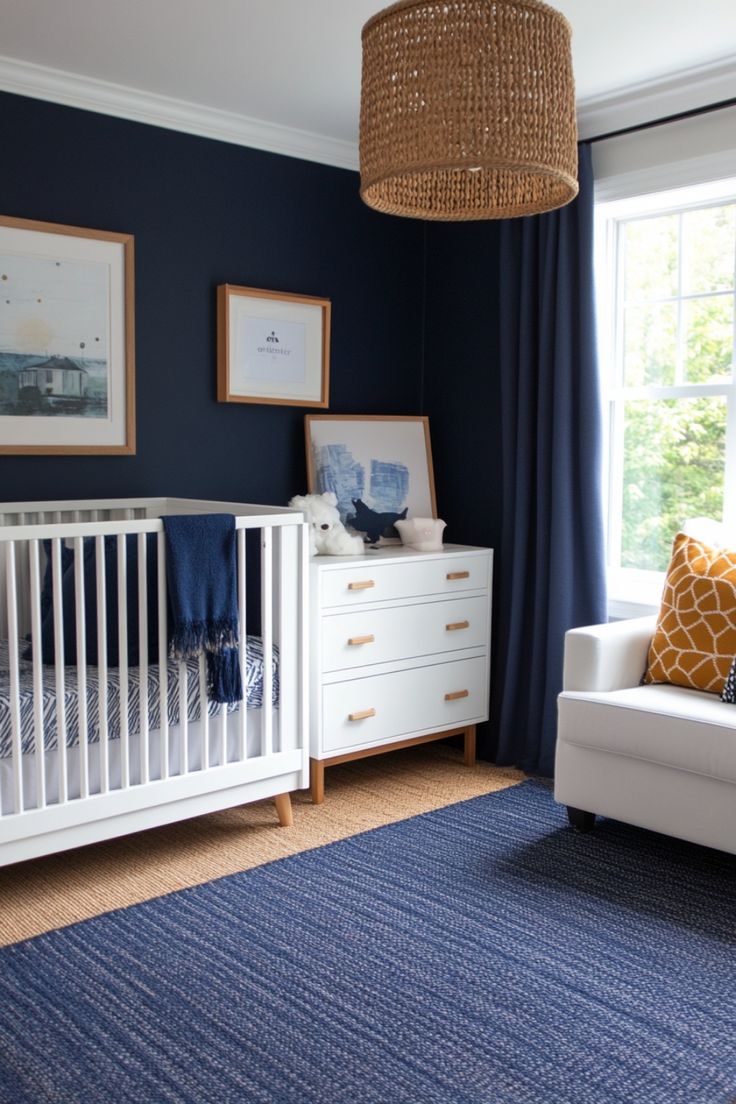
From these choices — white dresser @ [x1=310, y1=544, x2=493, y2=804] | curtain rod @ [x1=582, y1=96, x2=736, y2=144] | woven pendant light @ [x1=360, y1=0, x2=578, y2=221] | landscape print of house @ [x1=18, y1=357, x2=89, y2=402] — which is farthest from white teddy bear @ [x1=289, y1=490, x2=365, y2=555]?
woven pendant light @ [x1=360, y1=0, x2=578, y2=221]

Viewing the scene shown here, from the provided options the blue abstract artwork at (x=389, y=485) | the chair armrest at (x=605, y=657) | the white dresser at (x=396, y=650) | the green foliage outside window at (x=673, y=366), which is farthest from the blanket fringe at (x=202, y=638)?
the green foliage outside window at (x=673, y=366)

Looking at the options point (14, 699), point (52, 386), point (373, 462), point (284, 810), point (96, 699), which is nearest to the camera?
point (14, 699)

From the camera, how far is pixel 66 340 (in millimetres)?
3209

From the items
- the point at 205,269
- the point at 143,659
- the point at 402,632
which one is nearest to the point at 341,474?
the point at 402,632

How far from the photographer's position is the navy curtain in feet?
11.3

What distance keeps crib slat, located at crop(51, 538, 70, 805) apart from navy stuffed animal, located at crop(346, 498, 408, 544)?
1457 millimetres

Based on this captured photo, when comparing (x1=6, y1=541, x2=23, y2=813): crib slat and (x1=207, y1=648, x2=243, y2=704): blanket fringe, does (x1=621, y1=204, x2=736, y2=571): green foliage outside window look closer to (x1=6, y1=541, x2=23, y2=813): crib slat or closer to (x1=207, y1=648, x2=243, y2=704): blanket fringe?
(x1=207, y1=648, x2=243, y2=704): blanket fringe

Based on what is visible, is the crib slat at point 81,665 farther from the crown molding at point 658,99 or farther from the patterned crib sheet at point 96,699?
the crown molding at point 658,99

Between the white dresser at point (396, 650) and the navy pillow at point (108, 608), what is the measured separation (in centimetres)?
49

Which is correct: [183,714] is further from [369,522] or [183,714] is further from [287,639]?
[369,522]

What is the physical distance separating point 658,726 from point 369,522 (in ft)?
4.67

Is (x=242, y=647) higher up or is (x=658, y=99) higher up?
(x=658, y=99)

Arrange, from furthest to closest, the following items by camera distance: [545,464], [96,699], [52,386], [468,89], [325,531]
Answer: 1. [545,464]
2. [325,531]
3. [52,386]
4. [96,699]
5. [468,89]

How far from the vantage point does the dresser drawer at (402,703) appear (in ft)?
10.8
